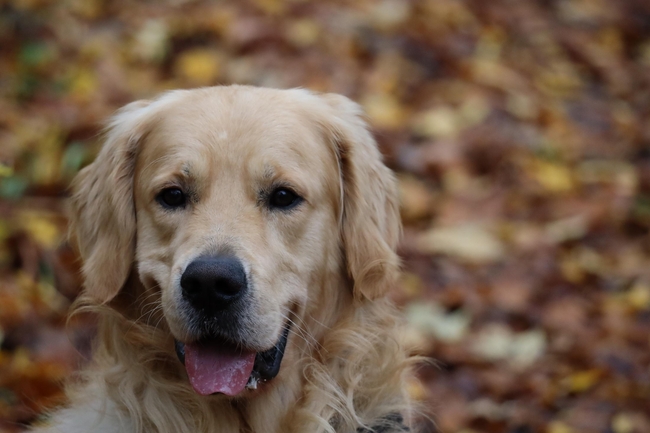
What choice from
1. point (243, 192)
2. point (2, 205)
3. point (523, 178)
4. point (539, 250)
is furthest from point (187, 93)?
point (523, 178)

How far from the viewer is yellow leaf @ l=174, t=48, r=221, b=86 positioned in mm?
7391

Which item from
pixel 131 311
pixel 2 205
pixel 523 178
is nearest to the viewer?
pixel 131 311

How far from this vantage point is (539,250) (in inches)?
269

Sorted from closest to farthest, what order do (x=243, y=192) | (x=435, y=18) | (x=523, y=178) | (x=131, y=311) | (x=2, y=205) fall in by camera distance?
(x=243, y=192) < (x=131, y=311) < (x=2, y=205) < (x=523, y=178) < (x=435, y=18)

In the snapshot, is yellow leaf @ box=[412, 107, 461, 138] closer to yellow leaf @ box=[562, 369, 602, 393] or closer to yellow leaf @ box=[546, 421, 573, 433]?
yellow leaf @ box=[562, 369, 602, 393]

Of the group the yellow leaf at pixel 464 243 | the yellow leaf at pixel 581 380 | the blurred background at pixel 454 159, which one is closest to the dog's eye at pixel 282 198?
the blurred background at pixel 454 159

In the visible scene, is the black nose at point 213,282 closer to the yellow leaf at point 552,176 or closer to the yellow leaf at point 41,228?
the yellow leaf at point 41,228

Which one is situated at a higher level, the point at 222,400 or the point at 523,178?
→ the point at 222,400

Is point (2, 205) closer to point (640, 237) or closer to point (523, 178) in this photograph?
point (523, 178)

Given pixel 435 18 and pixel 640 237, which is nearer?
pixel 640 237

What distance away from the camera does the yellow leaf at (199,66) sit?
739cm

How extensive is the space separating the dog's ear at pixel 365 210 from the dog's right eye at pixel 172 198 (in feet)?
2.41

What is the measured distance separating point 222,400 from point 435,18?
254 inches

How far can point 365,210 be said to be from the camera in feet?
12.6
